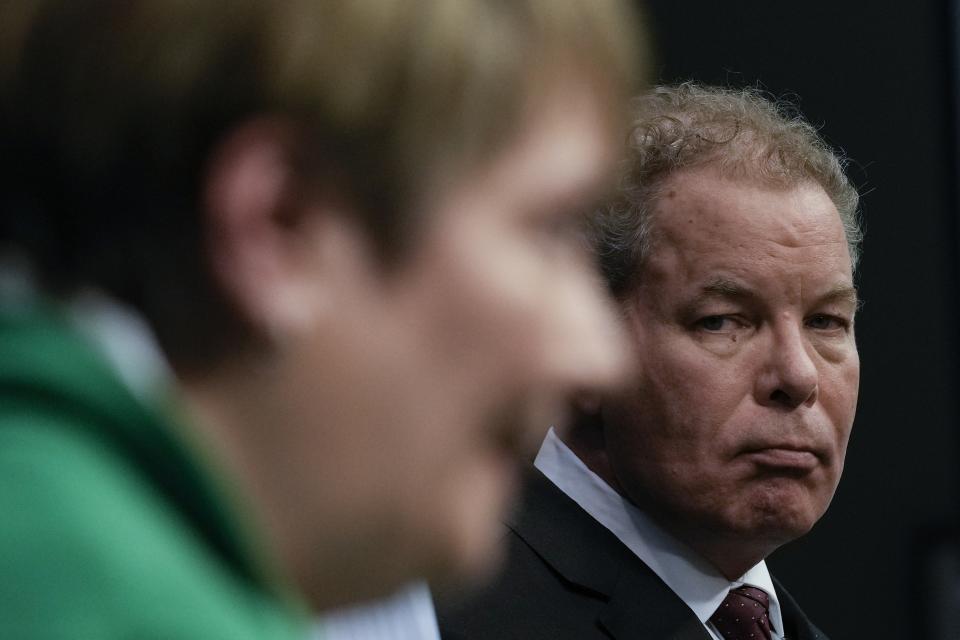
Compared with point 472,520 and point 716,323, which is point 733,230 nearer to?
point 716,323

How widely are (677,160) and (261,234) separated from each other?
1604 millimetres

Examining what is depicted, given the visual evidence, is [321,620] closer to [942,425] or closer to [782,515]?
[782,515]

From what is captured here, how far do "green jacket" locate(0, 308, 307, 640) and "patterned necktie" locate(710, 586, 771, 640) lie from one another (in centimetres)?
161

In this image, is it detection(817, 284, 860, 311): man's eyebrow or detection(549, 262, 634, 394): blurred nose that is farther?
detection(817, 284, 860, 311): man's eyebrow

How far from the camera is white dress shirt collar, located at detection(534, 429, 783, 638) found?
6.50ft

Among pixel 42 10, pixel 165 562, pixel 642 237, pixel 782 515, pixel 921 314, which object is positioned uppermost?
pixel 921 314

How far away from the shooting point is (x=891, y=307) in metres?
3.33

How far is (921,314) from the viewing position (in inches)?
131

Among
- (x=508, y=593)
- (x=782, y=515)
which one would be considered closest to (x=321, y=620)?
(x=508, y=593)

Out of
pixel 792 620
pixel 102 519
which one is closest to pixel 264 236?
pixel 102 519

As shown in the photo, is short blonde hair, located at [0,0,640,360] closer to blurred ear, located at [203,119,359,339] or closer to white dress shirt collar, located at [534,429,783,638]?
blurred ear, located at [203,119,359,339]

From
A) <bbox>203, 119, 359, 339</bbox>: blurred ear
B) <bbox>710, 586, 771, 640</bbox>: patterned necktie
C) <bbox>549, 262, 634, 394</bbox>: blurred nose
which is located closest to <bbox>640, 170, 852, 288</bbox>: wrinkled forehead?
<bbox>710, 586, 771, 640</bbox>: patterned necktie

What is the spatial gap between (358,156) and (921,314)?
9.92 ft

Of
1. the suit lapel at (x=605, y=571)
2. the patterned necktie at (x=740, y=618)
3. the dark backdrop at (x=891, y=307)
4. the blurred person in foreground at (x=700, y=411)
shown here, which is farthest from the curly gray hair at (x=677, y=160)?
the dark backdrop at (x=891, y=307)
